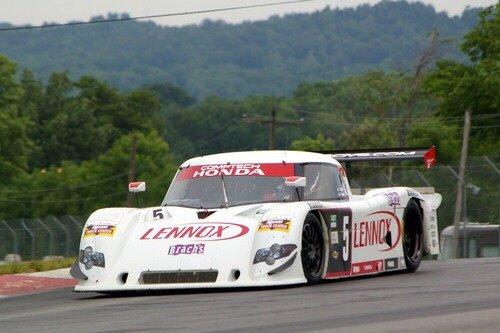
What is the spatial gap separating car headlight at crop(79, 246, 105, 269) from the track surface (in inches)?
12.8

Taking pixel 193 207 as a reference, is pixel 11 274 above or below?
below

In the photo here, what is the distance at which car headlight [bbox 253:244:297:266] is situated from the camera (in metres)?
13.9

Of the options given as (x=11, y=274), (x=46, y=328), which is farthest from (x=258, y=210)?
(x=11, y=274)

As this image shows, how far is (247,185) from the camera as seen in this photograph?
15.5 metres

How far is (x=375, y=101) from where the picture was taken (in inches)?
4094

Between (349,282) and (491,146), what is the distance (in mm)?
49852

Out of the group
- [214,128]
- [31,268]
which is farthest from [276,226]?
[214,128]

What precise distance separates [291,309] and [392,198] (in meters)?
5.11

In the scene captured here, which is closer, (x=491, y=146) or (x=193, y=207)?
(x=193, y=207)

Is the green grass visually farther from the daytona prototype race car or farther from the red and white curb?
the daytona prototype race car

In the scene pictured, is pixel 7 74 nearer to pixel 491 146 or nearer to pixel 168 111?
pixel 491 146

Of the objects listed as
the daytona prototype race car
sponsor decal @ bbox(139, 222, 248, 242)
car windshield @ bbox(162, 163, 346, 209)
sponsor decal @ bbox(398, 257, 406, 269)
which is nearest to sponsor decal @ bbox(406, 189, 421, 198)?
the daytona prototype race car

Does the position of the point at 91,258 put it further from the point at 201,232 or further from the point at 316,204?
the point at 316,204

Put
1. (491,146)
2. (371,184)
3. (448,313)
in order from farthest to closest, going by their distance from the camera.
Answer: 1. (491,146)
2. (371,184)
3. (448,313)
